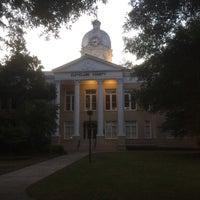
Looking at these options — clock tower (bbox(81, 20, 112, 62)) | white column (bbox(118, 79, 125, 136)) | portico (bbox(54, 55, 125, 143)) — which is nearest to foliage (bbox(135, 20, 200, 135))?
white column (bbox(118, 79, 125, 136))

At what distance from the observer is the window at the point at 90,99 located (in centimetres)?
4928

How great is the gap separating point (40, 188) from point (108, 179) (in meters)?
3.10

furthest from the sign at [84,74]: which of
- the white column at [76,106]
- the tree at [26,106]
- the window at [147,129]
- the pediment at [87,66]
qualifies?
the window at [147,129]

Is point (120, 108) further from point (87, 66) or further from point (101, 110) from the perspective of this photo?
point (87, 66)

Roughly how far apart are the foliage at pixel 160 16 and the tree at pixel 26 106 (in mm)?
22556

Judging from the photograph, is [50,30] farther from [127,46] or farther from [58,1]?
[127,46]

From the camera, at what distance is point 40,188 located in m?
12.6

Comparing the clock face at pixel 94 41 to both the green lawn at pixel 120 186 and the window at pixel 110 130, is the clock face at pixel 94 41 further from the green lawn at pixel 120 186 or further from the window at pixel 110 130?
the green lawn at pixel 120 186

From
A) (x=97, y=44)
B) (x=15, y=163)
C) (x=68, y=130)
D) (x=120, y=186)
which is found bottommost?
(x=120, y=186)

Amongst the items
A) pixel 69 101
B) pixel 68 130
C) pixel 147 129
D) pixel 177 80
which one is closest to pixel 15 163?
pixel 177 80

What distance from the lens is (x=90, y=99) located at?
162ft

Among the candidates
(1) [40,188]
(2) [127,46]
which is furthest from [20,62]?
(1) [40,188]

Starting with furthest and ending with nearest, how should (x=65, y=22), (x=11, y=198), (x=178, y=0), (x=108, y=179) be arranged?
(x=108, y=179), (x=65, y=22), (x=11, y=198), (x=178, y=0)

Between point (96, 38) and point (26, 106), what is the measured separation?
95.6 feet
